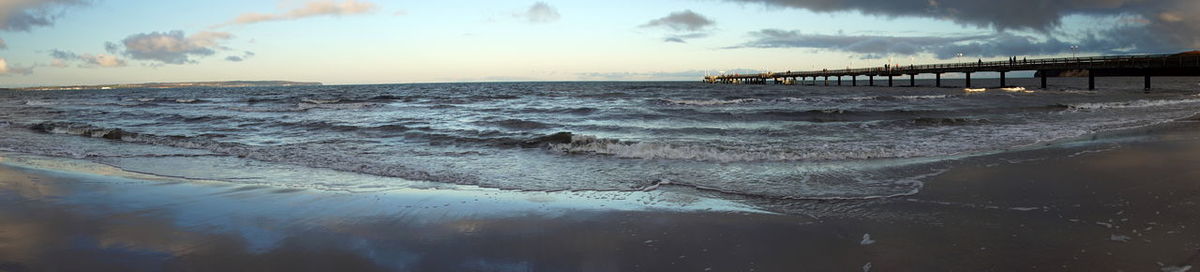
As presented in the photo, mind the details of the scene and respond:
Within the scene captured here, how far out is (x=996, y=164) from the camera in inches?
367

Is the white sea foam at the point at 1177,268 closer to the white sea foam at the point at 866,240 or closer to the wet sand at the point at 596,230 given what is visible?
the wet sand at the point at 596,230

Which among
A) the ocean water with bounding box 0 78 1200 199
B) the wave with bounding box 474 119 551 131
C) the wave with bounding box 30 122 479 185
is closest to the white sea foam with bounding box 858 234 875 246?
the ocean water with bounding box 0 78 1200 199

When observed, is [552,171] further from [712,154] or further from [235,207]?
[235,207]

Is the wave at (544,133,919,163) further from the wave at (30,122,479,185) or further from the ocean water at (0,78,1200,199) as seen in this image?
the wave at (30,122,479,185)

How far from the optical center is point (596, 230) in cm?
527

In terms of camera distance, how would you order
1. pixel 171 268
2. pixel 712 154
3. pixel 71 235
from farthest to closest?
pixel 712 154
pixel 71 235
pixel 171 268

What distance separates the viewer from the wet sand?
427 centimetres

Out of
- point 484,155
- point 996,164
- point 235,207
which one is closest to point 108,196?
point 235,207

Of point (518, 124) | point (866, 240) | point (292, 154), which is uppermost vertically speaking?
point (518, 124)

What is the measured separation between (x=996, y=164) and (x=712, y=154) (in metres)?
→ 4.32

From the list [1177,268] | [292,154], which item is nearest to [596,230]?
[1177,268]

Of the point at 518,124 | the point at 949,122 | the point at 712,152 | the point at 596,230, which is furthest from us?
the point at 518,124

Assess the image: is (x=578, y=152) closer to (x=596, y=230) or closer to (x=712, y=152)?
(x=712, y=152)

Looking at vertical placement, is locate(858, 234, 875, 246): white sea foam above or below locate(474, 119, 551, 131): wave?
below
